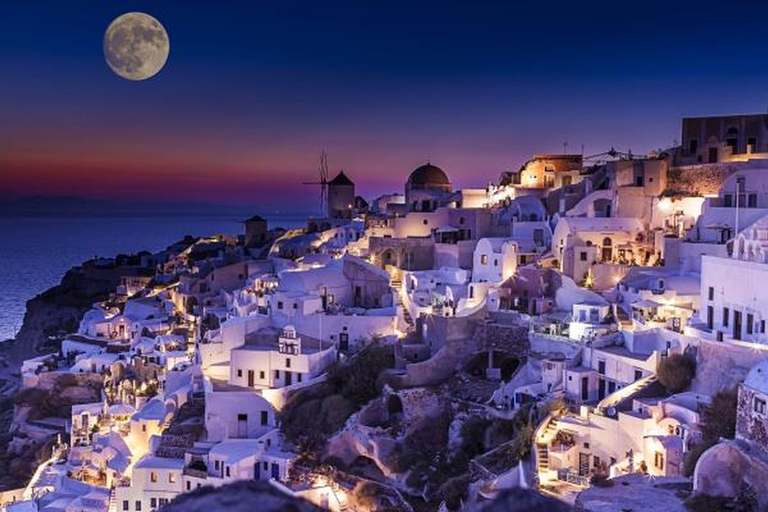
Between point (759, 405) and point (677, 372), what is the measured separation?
186 inches

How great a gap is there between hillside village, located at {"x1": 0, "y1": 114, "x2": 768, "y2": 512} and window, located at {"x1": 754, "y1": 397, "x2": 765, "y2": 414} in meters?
0.09

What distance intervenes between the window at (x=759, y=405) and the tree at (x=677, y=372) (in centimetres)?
458

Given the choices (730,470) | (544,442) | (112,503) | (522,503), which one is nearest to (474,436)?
(544,442)

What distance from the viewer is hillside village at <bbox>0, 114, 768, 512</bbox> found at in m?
16.9

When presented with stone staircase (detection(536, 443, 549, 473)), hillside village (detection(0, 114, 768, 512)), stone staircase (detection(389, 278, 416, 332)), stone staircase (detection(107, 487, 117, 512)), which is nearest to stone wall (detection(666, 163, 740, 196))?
hillside village (detection(0, 114, 768, 512))

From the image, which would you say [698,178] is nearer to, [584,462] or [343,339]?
[343,339]

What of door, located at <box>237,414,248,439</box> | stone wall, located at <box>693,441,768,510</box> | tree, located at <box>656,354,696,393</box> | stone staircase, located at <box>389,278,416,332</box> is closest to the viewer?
stone wall, located at <box>693,441,768,510</box>

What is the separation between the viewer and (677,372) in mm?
17844

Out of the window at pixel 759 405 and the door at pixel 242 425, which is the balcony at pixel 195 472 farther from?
the window at pixel 759 405

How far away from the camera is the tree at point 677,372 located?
17.8 metres

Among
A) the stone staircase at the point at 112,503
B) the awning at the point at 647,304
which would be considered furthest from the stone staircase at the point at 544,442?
the stone staircase at the point at 112,503

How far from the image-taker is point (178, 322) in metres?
39.5

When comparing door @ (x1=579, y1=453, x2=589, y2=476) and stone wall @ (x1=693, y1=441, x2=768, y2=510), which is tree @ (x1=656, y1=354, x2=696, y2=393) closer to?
door @ (x1=579, y1=453, x2=589, y2=476)

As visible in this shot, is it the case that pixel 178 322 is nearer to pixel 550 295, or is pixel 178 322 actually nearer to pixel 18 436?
A: pixel 18 436
